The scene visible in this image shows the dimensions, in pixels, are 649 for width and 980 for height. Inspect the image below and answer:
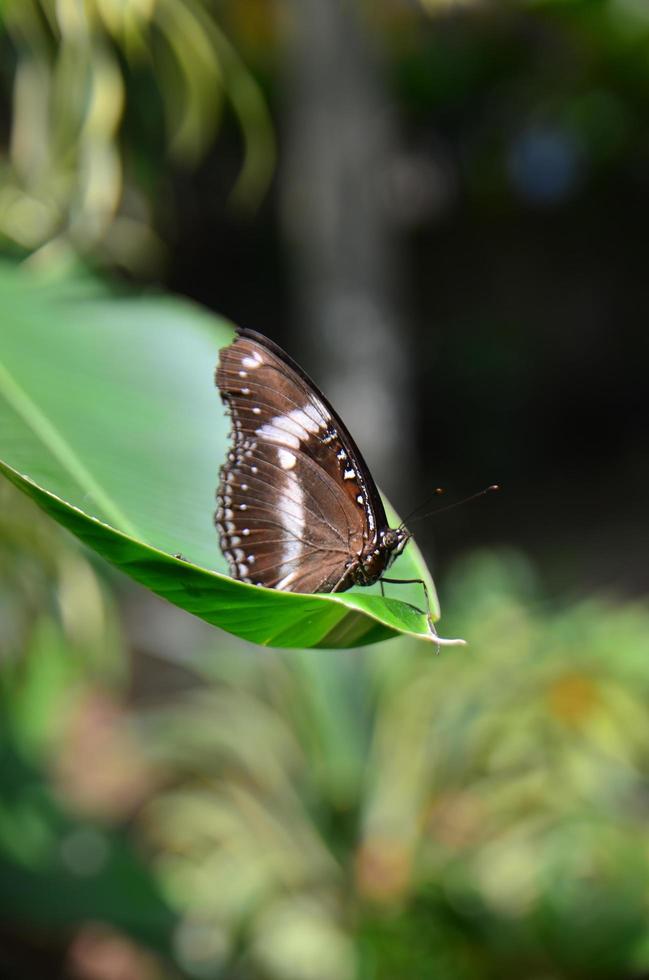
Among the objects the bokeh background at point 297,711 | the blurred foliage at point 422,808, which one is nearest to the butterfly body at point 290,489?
the bokeh background at point 297,711

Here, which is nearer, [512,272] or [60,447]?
[60,447]

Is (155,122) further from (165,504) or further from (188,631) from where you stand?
(188,631)

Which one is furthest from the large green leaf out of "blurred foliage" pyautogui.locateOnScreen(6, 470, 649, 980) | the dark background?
the dark background

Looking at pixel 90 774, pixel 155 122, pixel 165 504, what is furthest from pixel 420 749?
pixel 165 504

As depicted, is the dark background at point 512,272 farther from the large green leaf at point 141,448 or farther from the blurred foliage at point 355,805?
the large green leaf at point 141,448

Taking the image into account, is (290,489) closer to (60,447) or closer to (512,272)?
(60,447)

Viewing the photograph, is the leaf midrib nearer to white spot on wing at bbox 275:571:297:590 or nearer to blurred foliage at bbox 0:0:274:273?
white spot on wing at bbox 275:571:297:590

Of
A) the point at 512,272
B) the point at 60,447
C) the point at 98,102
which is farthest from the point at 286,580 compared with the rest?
the point at 512,272
